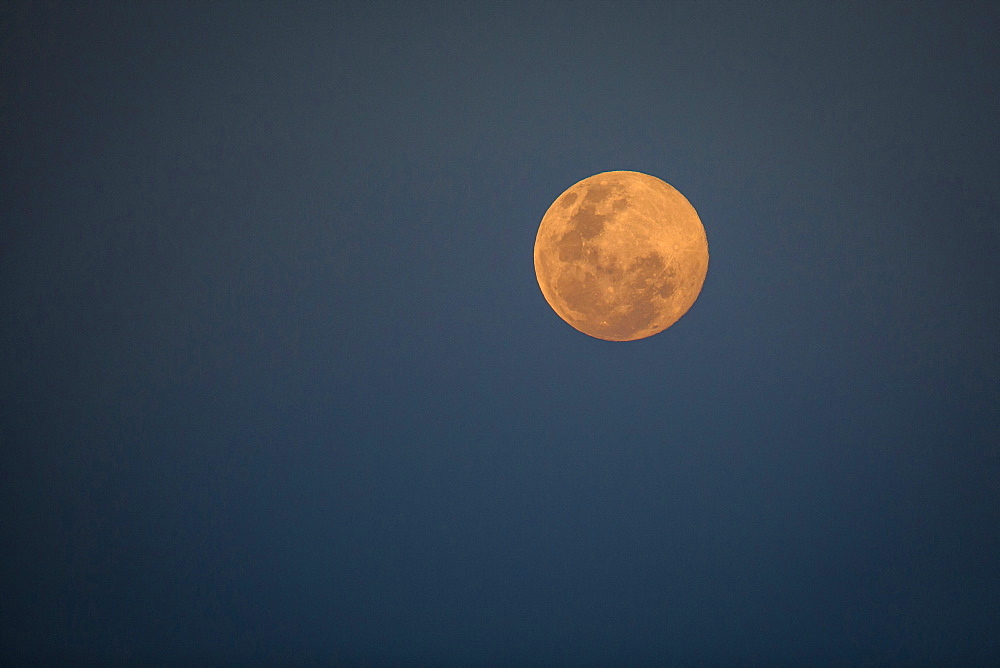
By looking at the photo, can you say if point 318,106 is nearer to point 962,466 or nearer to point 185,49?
point 185,49

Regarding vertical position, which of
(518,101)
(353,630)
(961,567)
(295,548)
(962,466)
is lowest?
(353,630)

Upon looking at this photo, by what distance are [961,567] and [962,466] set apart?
0.45 m

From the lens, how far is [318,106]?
2789mm

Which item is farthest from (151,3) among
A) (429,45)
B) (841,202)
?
(841,202)

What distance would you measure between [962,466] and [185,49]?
3.93 meters

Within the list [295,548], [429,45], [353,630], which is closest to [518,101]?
[429,45]

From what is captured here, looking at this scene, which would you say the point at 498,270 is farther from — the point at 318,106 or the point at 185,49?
the point at 185,49

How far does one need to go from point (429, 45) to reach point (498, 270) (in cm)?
106

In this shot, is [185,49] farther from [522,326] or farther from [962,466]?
[962,466]

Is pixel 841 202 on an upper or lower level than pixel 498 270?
upper

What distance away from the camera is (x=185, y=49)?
282cm

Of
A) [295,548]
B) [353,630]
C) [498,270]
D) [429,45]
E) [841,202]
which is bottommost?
[353,630]

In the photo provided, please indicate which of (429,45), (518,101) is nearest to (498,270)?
(518,101)

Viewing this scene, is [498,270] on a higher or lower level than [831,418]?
higher
